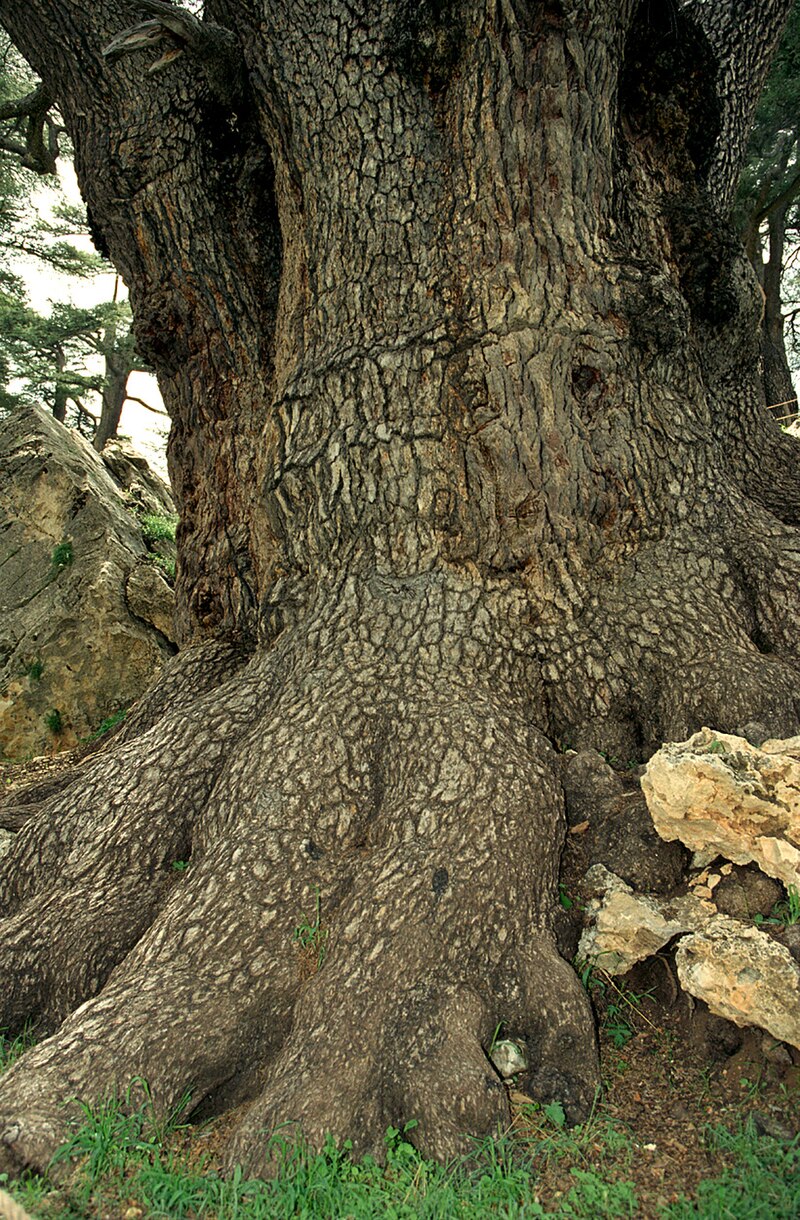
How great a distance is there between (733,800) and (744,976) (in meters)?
0.56

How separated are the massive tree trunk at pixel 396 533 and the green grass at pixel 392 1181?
0.31 ft

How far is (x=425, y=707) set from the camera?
320 centimetres

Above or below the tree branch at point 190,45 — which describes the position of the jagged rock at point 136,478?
below

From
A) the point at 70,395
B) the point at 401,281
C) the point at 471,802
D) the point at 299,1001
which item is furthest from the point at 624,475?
the point at 70,395

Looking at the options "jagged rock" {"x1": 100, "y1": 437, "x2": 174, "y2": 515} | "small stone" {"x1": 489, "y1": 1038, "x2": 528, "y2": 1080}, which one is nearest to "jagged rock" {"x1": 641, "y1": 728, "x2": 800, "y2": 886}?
"small stone" {"x1": 489, "y1": 1038, "x2": 528, "y2": 1080}

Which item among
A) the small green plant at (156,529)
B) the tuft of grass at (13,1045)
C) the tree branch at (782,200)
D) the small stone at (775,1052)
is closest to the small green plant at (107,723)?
the small green plant at (156,529)

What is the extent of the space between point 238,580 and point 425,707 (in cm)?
159

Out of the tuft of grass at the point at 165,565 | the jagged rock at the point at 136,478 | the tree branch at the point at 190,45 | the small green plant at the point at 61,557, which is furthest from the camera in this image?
the jagged rock at the point at 136,478

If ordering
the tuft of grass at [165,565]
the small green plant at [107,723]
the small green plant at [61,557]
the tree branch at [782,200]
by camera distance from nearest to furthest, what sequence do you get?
the small green plant at [107,723], the small green plant at [61,557], the tuft of grass at [165,565], the tree branch at [782,200]

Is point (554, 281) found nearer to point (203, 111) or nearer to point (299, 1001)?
point (203, 111)

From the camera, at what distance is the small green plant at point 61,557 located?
23.6 ft

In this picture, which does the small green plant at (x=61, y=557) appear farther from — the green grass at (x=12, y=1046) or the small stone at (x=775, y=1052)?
the small stone at (x=775, y=1052)

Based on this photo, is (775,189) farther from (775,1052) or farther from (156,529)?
(775,1052)

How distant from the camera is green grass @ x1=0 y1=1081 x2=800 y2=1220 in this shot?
204cm
